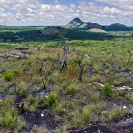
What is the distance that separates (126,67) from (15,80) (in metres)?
10.1

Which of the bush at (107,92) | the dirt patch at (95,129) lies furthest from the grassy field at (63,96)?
the dirt patch at (95,129)

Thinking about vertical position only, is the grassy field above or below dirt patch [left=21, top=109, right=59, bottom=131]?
above

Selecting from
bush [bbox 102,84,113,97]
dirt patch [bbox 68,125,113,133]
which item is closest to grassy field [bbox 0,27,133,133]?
bush [bbox 102,84,113,97]

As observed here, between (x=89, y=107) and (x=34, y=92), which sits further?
(x=34, y=92)

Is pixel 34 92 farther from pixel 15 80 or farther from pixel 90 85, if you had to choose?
pixel 90 85

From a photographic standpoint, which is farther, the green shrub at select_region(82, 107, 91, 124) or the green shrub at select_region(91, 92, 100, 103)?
the green shrub at select_region(91, 92, 100, 103)

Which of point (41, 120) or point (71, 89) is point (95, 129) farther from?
point (71, 89)

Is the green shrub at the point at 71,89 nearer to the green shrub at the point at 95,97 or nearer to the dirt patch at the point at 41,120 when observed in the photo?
the green shrub at the point at 95,97

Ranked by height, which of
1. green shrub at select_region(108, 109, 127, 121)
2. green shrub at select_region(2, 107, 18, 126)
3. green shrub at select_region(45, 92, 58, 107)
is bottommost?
green shrub at select_region(108, 109, 127, 121)

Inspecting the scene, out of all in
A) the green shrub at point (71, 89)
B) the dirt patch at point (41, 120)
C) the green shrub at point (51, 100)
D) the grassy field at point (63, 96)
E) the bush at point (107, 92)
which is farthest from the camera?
the green shrub at point (71, 89)

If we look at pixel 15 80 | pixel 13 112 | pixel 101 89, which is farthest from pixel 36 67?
pixel 13 112

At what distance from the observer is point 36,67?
650 inches

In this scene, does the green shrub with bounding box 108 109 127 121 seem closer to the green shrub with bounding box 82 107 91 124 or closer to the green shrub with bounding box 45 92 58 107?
the green shrub with bounding box 82 107 91 124

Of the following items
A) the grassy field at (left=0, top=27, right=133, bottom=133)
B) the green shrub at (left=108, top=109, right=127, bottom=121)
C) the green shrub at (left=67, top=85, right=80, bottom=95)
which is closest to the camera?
the grassy field at (left=0, top=27, right=133, bottom=133)
